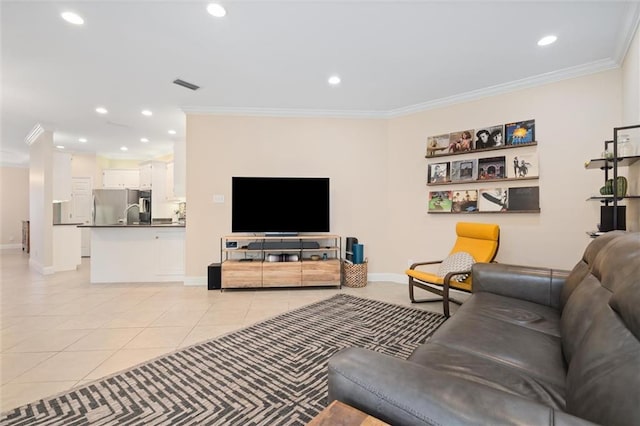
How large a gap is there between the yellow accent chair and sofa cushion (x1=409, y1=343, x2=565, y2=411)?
5.27 feet

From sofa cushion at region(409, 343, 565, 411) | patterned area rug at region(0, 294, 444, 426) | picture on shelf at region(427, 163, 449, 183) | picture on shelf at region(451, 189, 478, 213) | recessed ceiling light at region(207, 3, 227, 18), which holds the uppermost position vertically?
recessed ceiling light at region(207, 3, 227, 18)

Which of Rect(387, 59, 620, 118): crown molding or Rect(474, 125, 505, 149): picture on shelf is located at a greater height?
Rect(387, 59, 620, 118): crown molding

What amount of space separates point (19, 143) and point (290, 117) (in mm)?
6473

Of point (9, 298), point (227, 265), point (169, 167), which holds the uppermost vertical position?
point (169, 167)

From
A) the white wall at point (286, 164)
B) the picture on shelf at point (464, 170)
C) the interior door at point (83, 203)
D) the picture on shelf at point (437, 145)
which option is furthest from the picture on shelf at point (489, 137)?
the interior door at point (83, 203)

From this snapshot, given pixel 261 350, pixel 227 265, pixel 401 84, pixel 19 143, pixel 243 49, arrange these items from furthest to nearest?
pixel 19 143, pixel 227 265, pixel 401 84, pixel 243 49, pixel 261 350

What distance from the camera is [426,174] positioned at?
403 cm

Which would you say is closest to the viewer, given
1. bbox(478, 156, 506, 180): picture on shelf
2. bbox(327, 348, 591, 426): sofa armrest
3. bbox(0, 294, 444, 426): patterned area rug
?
bbox(327, 348, 591, 426): sofa armrest

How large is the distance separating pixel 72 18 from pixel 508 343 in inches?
149

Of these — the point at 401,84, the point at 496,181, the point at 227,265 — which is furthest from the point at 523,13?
the point at 227,265

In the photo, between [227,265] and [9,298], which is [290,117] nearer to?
[227,265]

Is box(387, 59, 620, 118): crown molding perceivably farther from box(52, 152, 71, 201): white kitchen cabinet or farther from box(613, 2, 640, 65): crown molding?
box(52, 152, 71, 201): white kitchen cabinet

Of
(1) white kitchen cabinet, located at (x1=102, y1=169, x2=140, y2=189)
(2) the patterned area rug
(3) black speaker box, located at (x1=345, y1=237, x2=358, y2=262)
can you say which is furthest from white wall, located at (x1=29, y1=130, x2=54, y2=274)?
(3) black speaker box, located at (x1=345, y1=237, x2=358, y2=262)

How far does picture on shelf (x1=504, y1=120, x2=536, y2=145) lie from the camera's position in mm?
3254
